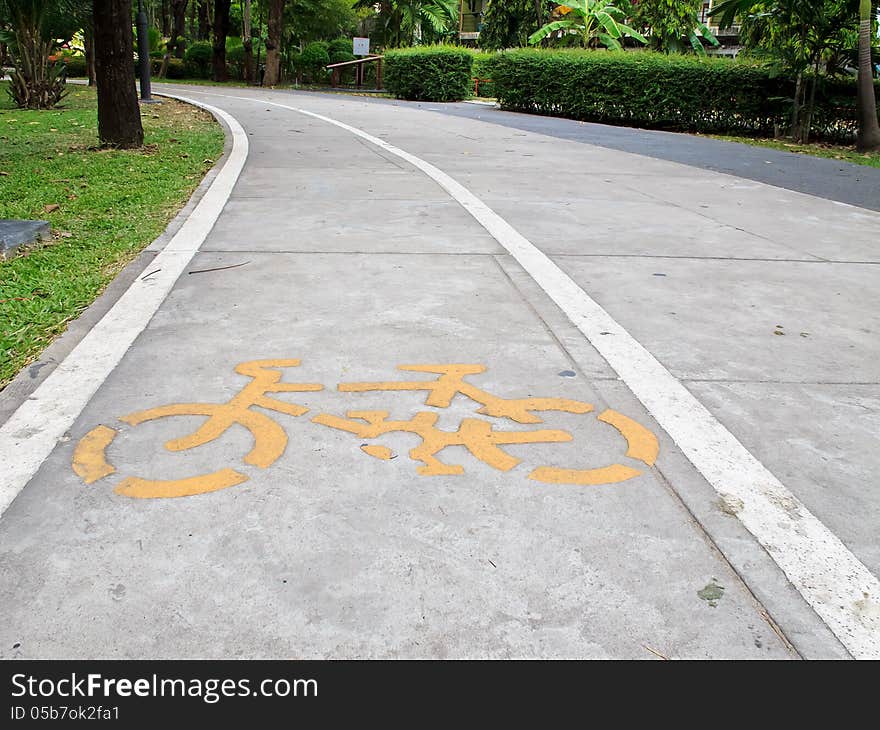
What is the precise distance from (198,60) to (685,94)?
3185cm

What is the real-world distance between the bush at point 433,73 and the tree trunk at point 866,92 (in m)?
15.8

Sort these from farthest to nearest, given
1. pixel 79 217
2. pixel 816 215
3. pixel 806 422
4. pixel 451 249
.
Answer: pixel 816 215 < pixel 79 217 < pixel 451 249 < pixel 806 422

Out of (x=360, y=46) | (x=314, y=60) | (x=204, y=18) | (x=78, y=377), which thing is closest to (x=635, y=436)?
(x=78, y=377)

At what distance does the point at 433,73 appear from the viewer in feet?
101

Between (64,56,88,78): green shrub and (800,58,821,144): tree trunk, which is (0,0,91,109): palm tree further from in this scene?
(64,56,88,78): green shrub

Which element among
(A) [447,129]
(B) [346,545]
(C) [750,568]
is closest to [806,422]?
(C) [750,568]

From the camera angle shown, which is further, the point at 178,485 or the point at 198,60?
the point at 198,60

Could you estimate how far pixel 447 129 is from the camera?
17906 millimetres

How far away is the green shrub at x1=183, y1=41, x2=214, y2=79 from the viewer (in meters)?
46.4

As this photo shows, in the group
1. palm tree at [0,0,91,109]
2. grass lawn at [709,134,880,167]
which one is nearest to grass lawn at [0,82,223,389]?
palm tree at [0,0,91,109]

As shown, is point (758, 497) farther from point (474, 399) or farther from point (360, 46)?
point (360, 46)
